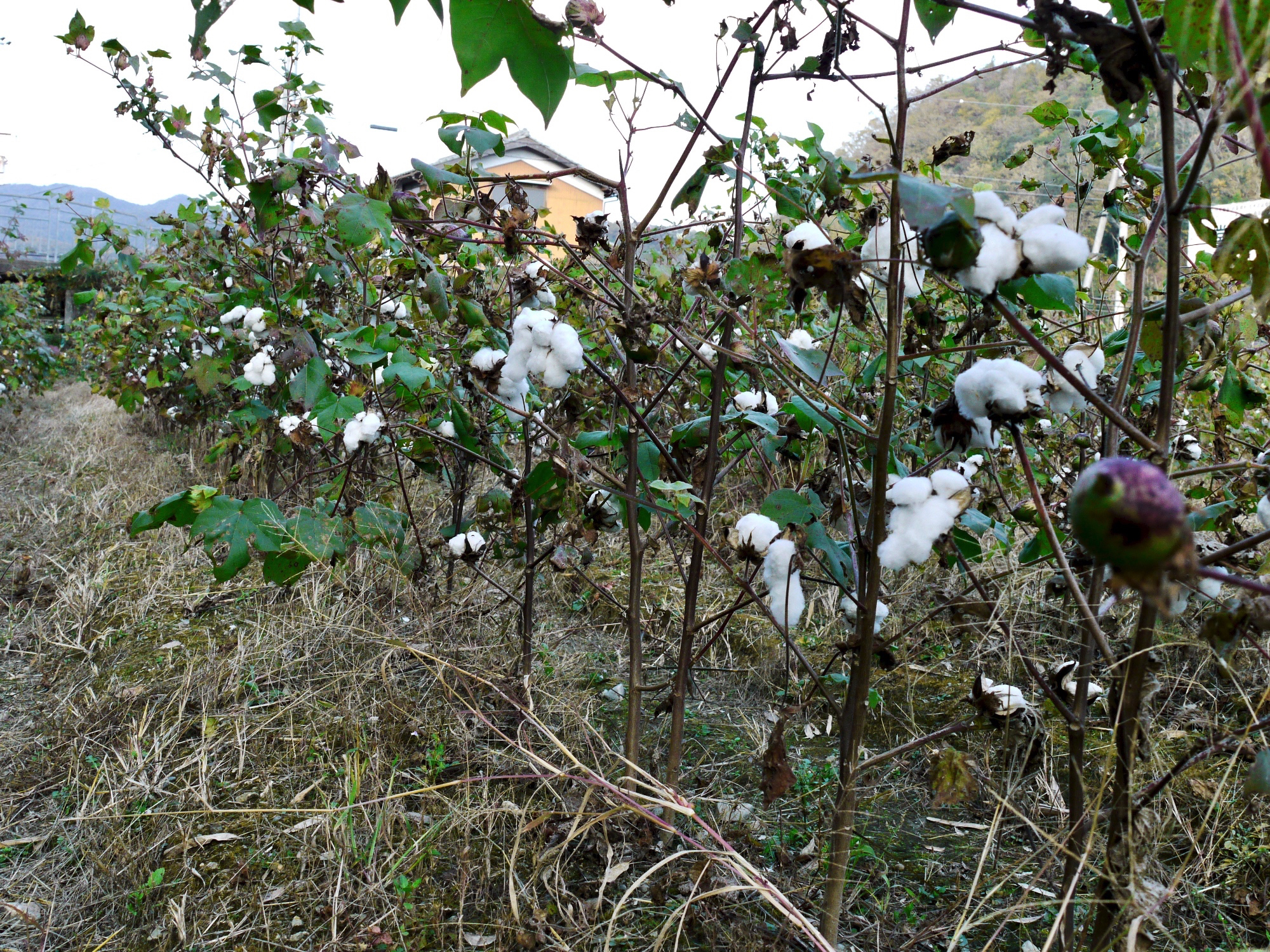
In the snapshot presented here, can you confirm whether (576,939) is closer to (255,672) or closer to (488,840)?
(488,840)

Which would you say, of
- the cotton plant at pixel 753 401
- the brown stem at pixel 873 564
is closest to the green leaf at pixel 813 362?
the brown stem at pixel 873 564

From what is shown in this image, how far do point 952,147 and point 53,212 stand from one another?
323 inches

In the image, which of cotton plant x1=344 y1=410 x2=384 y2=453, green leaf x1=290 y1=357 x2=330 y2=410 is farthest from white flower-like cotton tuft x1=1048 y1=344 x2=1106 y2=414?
green leaf x1=290 y1=357 x2=330 y2=410

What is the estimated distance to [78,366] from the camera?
31.0 ft

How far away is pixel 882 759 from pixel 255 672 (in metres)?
1.55

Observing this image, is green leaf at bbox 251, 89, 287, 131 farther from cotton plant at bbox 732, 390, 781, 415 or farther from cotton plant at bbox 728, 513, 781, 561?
cotton plant at bbox 728, 513, 781, 561

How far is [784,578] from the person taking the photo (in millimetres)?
975

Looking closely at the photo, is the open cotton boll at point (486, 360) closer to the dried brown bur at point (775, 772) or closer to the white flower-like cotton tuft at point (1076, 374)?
the dried brown bur at point (775, 772)

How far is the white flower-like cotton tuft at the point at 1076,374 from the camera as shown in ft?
2.63

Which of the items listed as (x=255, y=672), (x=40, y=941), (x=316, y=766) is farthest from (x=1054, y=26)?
(x=255, y=672)

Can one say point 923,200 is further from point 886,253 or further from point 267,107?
point 267,107

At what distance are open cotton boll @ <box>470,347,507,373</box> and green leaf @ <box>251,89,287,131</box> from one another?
1.25m

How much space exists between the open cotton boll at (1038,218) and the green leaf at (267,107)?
2008 millimetres

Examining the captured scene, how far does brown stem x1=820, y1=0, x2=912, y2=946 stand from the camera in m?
0.82
